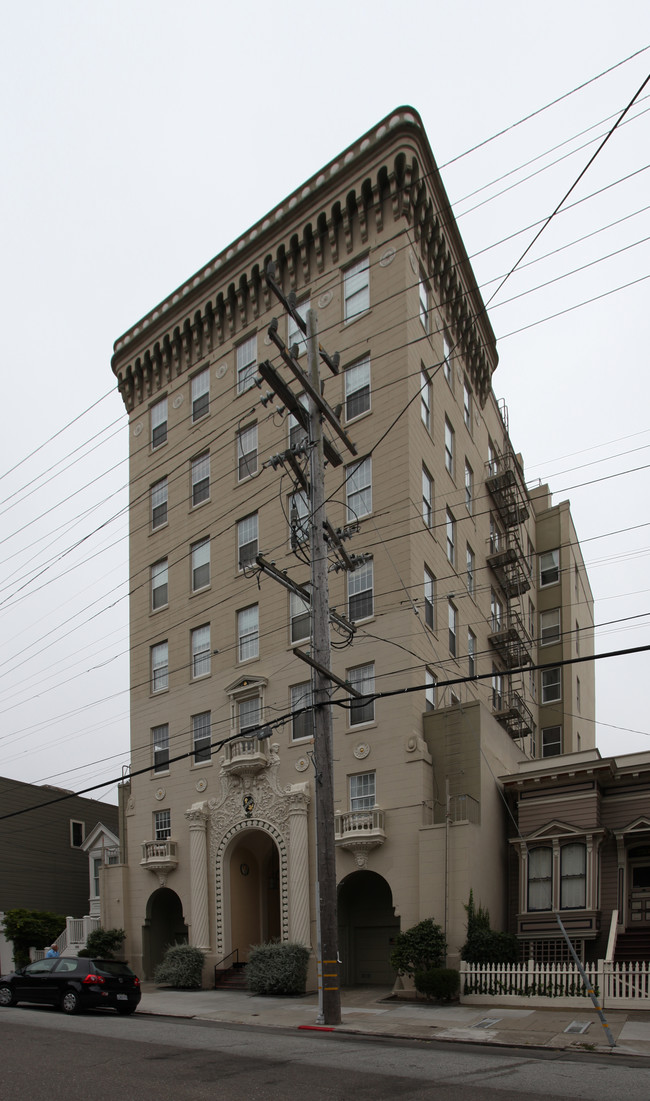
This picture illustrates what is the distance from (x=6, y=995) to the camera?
896 inches

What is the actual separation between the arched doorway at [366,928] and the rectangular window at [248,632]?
329 inches

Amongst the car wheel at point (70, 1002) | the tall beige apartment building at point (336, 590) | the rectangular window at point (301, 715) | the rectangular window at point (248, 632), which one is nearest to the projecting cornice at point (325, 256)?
the tall beige apartment building at point (336, 590)

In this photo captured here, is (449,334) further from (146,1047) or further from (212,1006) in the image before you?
(146,1047)

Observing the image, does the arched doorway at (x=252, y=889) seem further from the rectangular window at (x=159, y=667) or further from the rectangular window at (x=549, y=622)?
the rectangular window at (x=549, y=622)

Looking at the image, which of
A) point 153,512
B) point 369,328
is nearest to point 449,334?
point 369,328

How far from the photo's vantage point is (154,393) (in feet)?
128

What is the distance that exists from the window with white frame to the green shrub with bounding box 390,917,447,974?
69.9ft

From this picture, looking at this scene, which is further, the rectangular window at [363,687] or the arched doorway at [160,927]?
the arched doorway at [160,927]

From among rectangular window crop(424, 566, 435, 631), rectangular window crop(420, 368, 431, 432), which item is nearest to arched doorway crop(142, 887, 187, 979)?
rectangular window crop(424, 566, 435, 631)

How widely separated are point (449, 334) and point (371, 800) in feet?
59.3

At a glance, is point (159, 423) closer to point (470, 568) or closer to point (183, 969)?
point (470, 568)

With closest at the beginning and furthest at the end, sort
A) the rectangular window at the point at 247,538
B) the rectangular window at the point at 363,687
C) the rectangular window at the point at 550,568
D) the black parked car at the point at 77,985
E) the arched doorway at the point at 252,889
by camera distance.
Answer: the black parked car at the point at 77,985 → the rectangular window at the point at 363,687 → the arched doorway at the point at 252,889 → the rectangular window at the point at 247,538 → the rectangular window at the point at 550,568

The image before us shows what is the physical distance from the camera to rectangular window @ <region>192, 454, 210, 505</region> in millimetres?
34844

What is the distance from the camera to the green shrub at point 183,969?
1096 inches
